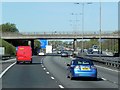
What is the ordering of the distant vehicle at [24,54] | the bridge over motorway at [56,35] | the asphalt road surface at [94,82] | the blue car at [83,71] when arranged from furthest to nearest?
the bridge over motorway at [56,35] < the distant vehicle at [24,54] < the blue car at [83,71] < the asphalt road surface at [94,82]

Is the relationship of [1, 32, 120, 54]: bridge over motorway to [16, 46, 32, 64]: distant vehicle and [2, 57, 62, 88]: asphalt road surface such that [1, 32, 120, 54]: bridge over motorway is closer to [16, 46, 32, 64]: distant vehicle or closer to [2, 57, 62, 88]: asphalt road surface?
[16, 46, 32, 64]: distant vehicle

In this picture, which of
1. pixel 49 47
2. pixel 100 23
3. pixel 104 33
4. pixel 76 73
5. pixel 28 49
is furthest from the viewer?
pixel 49 47

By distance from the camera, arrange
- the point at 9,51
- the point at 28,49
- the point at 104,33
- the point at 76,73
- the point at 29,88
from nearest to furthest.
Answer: the point at 29,88 < the point at 76,73 < the point at 28,49 < the point at 104,33 < the point at 9,51

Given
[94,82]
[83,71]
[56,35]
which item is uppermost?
[56,35]

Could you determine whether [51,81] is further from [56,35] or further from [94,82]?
[56,35]

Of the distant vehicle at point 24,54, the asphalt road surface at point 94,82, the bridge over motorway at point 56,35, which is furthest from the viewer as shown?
the bridge over motorway at point 56,35

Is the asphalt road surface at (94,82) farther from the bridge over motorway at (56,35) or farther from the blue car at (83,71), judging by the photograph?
the bridge over motorway at (56,35)

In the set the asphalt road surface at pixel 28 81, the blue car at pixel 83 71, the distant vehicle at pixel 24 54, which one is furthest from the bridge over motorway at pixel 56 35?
the blue car at pixel 83 71

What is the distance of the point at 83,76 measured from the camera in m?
27.1

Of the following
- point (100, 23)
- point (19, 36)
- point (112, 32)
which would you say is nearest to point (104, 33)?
point (112, 32)

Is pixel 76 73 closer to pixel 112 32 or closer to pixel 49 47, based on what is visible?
pixel 112 32

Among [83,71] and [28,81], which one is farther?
[83,71]

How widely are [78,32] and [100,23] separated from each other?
5014 cm

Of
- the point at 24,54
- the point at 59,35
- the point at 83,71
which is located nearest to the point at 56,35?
the point at 59,35
